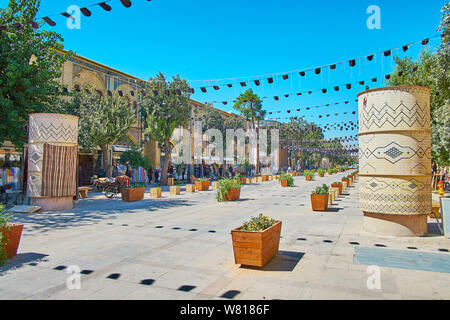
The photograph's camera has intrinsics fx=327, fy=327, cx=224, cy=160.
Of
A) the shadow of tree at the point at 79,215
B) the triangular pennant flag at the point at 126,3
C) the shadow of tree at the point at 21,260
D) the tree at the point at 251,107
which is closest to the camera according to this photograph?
the shadow of tree at the point at 21,260

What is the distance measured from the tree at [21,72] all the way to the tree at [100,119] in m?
4.95

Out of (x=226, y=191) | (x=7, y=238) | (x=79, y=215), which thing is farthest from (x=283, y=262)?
(x=226, y=191)

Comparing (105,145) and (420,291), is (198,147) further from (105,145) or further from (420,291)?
(420,291)

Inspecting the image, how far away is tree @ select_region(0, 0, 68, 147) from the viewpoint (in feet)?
47.3

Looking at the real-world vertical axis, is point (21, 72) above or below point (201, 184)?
above

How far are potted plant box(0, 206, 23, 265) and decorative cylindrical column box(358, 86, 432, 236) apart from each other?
7.97 metres

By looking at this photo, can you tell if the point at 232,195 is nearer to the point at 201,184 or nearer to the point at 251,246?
the point at 201,184

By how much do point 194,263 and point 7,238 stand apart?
341cm

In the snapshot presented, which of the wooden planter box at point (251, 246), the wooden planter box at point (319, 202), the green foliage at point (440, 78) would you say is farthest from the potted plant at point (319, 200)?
the wooden planter box at point (251, 246)

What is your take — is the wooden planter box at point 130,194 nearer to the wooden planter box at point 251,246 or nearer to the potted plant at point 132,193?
the potted plant at point 132,193

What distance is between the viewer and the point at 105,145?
23.6 meters

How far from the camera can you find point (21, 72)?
14.5 meters

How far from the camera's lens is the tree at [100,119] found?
71.8 ft

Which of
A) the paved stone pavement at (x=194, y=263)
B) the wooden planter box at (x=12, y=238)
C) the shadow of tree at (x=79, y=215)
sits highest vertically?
the wooden planter box at (x=12, y=238)
